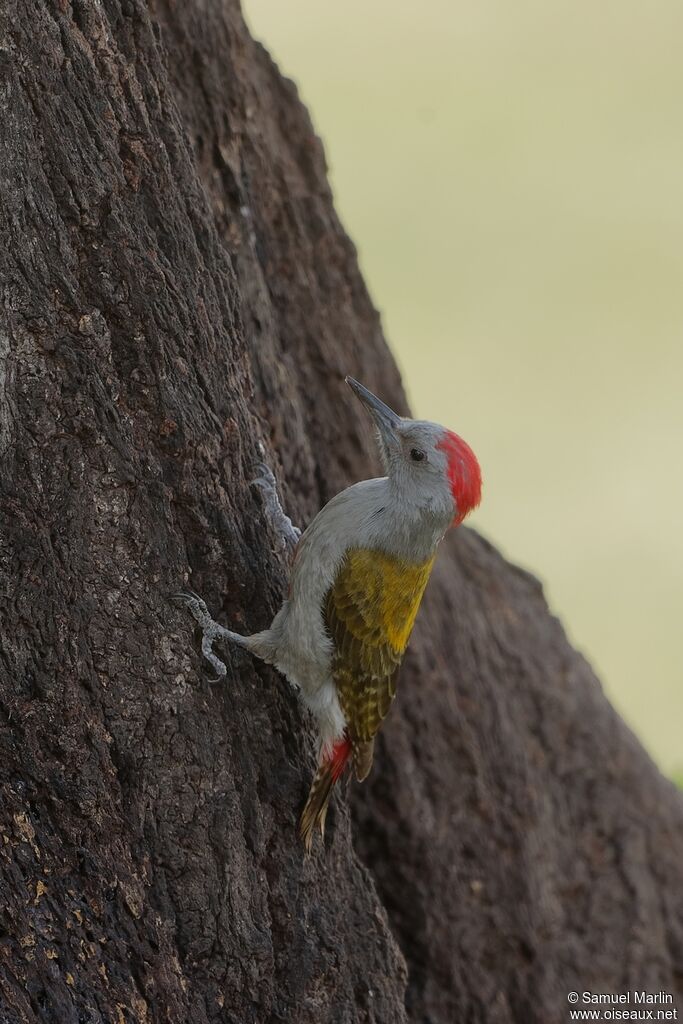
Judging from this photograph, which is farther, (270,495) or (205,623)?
(270,495)

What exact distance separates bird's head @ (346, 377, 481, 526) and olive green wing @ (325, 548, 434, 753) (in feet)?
0.79

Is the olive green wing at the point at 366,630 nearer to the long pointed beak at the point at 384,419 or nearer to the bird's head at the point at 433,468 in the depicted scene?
the bird's head at the point at 433,468

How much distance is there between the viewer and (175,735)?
11.0 feet

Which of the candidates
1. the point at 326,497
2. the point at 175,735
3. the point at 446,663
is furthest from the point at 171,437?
the point at 446,663

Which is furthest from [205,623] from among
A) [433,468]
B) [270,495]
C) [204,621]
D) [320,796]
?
[433,468]

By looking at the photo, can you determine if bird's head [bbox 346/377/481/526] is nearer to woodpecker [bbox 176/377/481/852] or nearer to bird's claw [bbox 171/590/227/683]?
woodpecker [bbox 176/377/481/852]

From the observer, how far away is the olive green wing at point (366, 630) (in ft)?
13.0

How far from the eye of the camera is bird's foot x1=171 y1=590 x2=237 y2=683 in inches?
133

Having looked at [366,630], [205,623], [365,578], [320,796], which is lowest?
[320,796]

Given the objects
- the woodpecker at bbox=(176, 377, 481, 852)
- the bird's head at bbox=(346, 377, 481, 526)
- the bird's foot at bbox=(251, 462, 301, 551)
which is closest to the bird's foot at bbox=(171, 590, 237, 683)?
the woodpecker at bbox=(176, 377, 481, 852)

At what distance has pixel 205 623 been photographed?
3.41 m

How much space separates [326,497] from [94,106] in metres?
2.26

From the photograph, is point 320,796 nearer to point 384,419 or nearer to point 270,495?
point 270,495

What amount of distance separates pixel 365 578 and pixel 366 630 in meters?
0.17
